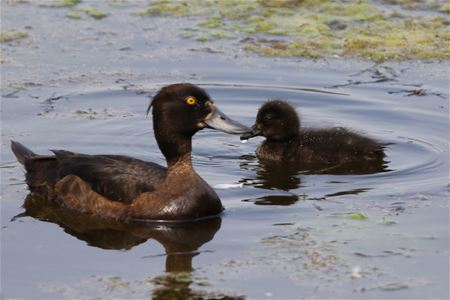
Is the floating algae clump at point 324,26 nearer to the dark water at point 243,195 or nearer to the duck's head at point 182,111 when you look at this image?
the dark water at point 243,195

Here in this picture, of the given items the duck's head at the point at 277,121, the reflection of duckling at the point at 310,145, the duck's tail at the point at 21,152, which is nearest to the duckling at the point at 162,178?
the duck's tail at the point at 21,152

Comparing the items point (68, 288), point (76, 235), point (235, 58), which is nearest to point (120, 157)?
point (76, 235)

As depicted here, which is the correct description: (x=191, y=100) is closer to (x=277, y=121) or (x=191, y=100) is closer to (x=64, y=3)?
(x=277, y=121)

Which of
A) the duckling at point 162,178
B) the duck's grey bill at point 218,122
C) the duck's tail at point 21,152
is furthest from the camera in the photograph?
the duck's tail at point 21,152

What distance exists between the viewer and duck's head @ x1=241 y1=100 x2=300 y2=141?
1089 cm

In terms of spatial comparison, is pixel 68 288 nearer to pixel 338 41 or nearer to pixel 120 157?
pixel 120 157

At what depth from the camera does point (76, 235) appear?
834 cm

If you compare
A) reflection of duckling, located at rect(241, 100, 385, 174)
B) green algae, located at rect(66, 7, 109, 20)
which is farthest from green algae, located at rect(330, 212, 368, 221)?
green algae, located at rect(66, 7, 109, 20)

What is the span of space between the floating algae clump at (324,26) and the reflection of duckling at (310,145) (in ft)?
8.82

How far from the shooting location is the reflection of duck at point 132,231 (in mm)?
8039

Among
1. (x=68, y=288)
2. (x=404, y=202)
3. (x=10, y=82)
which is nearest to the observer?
(x=68, y=288)

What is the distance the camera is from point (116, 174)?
878 centimetres

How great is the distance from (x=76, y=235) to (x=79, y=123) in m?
3.07

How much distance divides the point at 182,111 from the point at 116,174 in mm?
736
